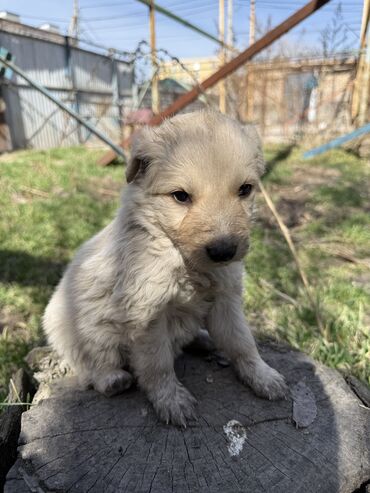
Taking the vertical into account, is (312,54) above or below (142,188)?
above

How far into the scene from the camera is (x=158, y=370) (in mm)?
2018

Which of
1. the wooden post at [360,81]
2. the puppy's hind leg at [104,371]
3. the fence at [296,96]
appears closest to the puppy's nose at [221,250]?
the puppy's hind leg at [104,371]

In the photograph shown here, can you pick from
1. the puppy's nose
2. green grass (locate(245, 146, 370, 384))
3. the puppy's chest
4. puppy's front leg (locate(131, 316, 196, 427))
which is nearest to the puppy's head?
the puppy's nose

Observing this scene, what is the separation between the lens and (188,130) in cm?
188

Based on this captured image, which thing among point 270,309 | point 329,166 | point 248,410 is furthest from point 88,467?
point 329,166

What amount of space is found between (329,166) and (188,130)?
30.5 feet

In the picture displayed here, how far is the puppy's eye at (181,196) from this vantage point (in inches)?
71.5

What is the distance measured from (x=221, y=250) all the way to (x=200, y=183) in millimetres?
316

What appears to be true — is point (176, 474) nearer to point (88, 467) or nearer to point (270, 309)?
point (88, 467)

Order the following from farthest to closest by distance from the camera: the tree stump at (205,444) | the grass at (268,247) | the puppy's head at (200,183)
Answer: the grass at (268,247)
the puppy's head at (200,183)
the tree stump at (205,444)

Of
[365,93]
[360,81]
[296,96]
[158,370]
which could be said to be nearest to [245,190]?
[158,370]

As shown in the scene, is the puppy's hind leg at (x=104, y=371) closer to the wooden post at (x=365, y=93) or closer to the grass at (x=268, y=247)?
the grass at (x=268, y=247)

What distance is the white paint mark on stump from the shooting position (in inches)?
68.9

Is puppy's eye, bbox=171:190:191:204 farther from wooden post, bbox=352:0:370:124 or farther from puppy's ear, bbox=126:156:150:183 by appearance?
wooden post, bbox=352:0:370:124
